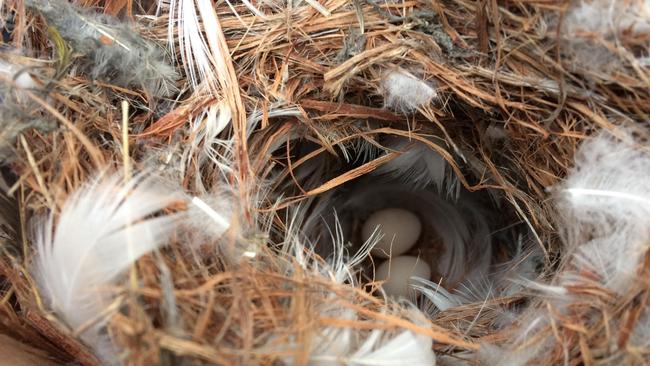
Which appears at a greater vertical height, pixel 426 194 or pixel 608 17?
pixel 608 17

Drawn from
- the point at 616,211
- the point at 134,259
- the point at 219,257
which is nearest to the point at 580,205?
the point at 616,211

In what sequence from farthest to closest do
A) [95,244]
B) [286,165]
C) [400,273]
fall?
[400,273] < [286,165] < [95,244]

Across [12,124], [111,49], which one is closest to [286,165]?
[111,49]

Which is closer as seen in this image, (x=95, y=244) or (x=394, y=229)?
(x=95, y=244)

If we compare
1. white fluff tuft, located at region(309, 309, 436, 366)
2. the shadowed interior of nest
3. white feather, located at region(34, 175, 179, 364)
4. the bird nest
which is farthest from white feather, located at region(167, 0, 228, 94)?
white fluff tuft, located at region(309, 309, 436, 366)

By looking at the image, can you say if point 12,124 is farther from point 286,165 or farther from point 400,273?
point 400,273

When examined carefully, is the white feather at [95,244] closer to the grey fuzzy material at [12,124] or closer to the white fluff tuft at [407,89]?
the grey fuzzy material at [12,124]

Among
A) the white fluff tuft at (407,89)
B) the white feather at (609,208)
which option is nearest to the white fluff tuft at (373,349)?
the white feather at (609,208)
